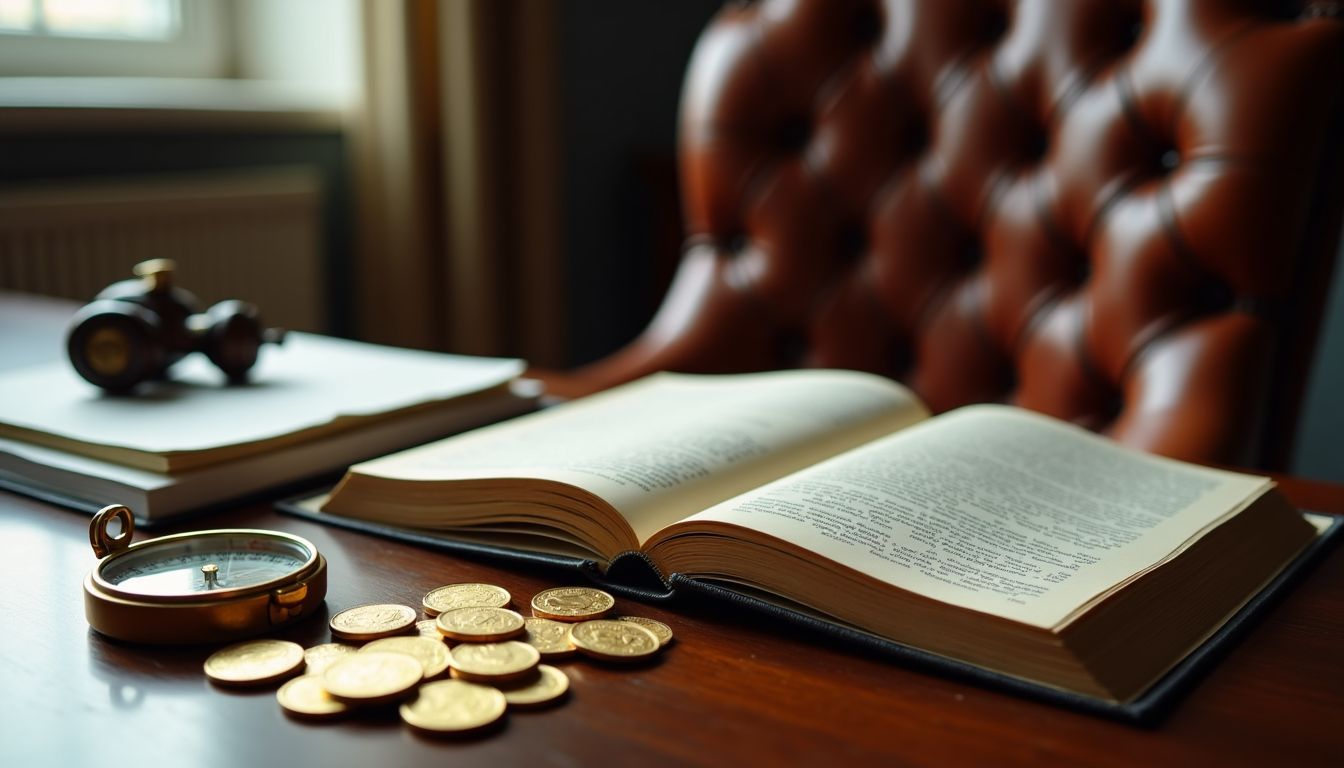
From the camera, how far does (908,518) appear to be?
60 centimetres

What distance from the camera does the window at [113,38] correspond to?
2.10m

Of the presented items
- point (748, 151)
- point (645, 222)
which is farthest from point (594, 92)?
point (748, 151)

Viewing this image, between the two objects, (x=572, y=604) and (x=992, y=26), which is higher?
(x=992, y=26)

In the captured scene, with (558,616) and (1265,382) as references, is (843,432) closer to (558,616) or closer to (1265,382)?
(558,616)

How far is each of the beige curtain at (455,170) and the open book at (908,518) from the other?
1.54 metres

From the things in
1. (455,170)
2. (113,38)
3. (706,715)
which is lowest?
(706,715)

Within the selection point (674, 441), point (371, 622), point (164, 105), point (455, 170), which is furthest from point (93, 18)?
point (371, 622)

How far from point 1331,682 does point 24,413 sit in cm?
77

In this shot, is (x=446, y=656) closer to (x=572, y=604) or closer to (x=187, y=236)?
(x=572, y=604)

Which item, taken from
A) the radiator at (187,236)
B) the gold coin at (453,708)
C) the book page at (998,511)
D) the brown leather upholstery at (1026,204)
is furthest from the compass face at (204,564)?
the radiator at (187,236)

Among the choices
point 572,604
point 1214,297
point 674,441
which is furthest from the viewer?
point 1214,297

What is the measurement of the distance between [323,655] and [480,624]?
67mm

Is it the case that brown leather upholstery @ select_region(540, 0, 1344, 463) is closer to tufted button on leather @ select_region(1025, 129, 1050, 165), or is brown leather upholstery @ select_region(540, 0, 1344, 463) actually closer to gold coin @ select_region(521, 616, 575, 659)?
tufted button on leather @ select_region(1025, 129, 1050, 165)

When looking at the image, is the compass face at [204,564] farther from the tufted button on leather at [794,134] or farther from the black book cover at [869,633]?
the tufted button on leather at [794,134]
